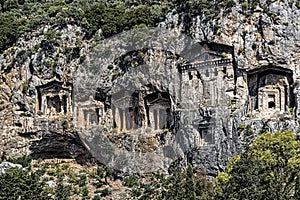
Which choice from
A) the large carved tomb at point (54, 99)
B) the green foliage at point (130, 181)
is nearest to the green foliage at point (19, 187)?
the green foliage at point (130, 181)

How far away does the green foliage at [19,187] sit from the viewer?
4512cm

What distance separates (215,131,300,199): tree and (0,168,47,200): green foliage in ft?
38.7

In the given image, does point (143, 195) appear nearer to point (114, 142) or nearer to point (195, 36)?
point (114, 142)

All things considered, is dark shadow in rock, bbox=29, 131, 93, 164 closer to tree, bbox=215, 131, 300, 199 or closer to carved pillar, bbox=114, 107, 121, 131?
carved pillar, bbox=114, 107, 121, 131

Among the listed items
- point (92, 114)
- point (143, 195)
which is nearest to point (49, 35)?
point (92, 114)

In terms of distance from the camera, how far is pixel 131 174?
185 feet

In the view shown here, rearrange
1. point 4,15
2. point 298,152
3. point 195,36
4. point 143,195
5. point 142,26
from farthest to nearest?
point 4,15, point 142,26, point 195,36, point 143,195, point 298,152

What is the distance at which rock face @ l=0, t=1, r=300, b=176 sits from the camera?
52.2m

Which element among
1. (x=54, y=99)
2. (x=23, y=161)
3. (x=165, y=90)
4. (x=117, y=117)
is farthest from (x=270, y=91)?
(x=23, y=161)

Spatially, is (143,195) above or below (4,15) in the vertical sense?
Result: below

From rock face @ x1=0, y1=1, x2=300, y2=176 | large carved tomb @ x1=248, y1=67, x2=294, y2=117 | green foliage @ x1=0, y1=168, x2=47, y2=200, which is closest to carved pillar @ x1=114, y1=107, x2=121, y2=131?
rock face @ x1=0, y1=1, x2=300, y2=176

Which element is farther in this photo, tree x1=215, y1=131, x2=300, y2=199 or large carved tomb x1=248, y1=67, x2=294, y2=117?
large carved tomb x1=248, y1=67, x2=294, y2=117

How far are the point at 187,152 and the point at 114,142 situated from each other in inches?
287

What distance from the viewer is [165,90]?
56812 millimetres
